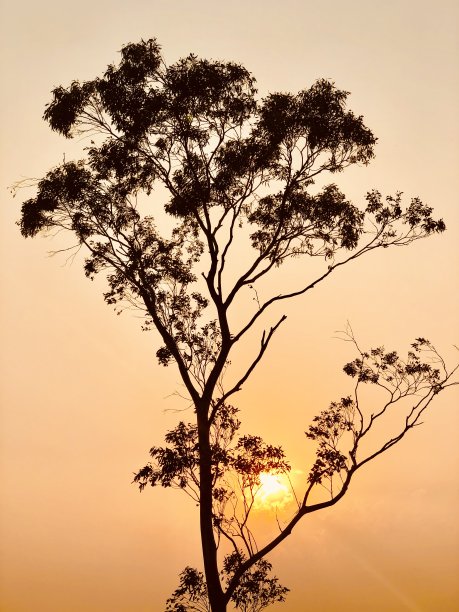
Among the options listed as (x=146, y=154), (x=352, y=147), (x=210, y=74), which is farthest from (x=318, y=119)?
(x=146, y=154)

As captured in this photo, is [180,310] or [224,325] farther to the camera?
[180,310]

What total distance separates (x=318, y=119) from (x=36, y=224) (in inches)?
318

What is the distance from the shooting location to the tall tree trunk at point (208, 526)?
18.2 metres

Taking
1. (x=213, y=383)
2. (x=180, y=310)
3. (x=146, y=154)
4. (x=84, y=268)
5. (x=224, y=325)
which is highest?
(x=146, y=154)

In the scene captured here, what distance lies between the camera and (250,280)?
20.4m

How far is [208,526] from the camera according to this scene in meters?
18.6

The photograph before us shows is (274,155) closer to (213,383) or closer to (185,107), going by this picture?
(185,107)

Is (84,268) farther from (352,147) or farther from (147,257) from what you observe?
(352,147)

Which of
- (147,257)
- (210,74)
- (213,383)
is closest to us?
(213,383)

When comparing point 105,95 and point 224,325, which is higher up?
point 105,95

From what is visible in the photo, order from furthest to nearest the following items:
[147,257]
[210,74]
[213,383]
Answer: [147,257] → [210,74] → [213,383]

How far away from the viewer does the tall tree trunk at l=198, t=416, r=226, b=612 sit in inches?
718

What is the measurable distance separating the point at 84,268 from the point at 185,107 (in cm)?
511

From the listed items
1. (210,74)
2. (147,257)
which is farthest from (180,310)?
(210,74)
